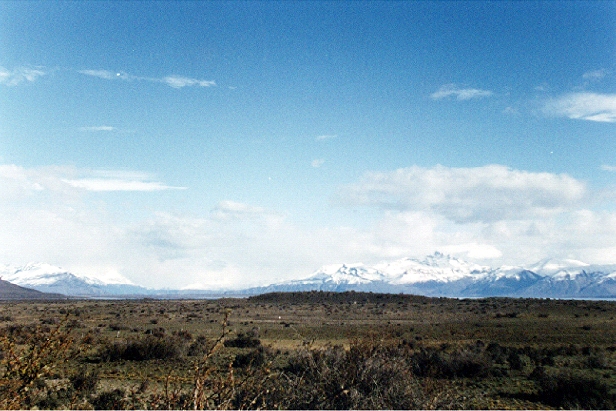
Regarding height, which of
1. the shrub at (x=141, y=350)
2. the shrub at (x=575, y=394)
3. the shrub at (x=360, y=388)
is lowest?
the shrub at (x=575, y=394)

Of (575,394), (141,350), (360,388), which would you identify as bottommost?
(575,394)

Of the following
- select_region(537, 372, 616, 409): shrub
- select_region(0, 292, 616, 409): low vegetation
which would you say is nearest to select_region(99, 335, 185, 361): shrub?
select_region(0, 292, 616, 409): low vegetation

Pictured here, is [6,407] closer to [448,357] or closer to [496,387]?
[496,387]

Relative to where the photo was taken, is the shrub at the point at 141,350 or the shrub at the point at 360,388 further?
the shrub at the point at 141,350

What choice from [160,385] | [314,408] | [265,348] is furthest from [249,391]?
[265,348]

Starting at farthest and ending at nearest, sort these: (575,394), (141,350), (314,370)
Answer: (141,350), (575,394), (314,370)

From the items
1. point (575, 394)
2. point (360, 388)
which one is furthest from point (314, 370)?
point (575, 394)

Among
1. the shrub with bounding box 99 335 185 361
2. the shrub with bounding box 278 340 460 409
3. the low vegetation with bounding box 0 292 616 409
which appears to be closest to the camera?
the low vegetation with bounding box 0 292 616 409

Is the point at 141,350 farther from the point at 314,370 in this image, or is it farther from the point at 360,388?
the point at 360,388

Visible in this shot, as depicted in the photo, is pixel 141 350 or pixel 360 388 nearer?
pixel 360 388

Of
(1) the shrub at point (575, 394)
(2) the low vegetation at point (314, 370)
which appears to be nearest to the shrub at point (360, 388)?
(2) the low vegetation at point (314, 370)

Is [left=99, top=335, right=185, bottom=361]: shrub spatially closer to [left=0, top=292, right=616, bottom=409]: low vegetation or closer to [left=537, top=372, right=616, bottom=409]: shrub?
[left=0, top=292, right=616, bottom=409]: low vegetation

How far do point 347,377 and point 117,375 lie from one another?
13483 millimetres

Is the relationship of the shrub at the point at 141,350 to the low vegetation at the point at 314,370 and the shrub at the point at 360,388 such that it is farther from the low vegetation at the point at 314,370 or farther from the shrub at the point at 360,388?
the shrub at the point at 360,388
